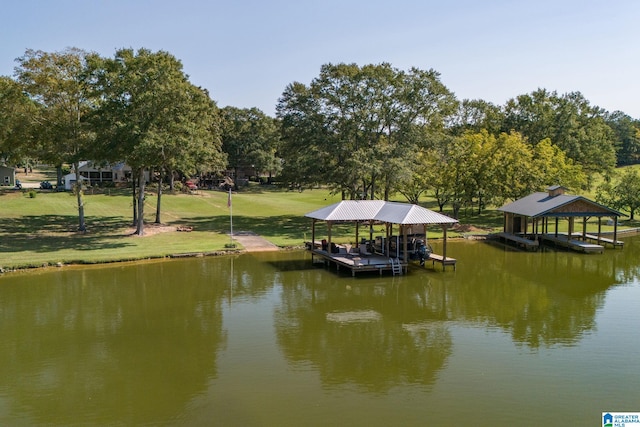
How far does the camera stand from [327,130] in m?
39.7

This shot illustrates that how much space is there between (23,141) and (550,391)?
110 ft

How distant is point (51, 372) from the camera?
41.8ft

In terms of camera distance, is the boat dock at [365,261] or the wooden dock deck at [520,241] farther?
the wooden dock deck at [520,241]

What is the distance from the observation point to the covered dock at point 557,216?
31062mm

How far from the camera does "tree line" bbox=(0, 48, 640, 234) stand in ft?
100

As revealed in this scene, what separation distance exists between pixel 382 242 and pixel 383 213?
1.54m

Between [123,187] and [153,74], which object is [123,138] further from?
[123,187]

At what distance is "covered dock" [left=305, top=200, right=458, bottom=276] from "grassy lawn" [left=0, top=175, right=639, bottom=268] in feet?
17.3

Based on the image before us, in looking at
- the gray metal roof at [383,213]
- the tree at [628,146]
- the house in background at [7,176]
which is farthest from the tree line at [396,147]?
the tree at [628,146]

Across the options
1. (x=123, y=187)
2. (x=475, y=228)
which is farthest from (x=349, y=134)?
(x=123, y=187)

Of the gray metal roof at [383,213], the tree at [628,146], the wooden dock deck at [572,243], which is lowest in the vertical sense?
the wooden dock deck at [572,243]

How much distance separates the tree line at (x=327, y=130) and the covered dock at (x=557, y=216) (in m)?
6.43

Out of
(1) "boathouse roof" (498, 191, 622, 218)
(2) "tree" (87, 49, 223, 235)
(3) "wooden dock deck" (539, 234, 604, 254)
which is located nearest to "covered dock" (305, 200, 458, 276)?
(1) "boathouse roof" (498, 191, 622, 218)

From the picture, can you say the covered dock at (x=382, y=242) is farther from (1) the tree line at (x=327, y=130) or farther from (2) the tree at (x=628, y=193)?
(2) the tree at (x=628, y=193)
